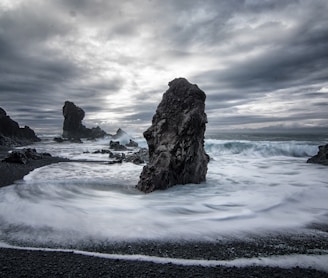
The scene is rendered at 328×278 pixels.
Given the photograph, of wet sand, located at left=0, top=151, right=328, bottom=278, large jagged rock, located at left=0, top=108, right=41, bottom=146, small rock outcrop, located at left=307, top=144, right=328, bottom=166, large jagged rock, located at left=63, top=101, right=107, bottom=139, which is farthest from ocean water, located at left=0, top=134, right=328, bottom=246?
large jagged rock, located at left=63, top=101, right=107, bottom=139

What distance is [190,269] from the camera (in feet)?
9.06

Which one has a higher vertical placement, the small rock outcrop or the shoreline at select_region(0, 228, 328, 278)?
the small rock outcrop

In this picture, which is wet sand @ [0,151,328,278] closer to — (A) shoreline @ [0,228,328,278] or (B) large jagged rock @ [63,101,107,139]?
(A) shoreline @ [0,228,328,278]

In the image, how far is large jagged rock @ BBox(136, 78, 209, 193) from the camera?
7.59m

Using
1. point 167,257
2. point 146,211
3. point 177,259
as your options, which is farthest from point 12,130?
point 177,259

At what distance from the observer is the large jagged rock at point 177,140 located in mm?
7590

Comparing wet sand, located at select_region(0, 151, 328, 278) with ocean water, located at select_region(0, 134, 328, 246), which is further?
ocean water, located at select_region(0, 134, 328, 246)

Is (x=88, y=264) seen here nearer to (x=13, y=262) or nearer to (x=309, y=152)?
(x=13, y=262)

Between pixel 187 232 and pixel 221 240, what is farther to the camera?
pixel 187 232

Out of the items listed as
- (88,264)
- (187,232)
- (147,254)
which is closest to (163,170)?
(187,232)

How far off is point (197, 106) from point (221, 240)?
5710mm

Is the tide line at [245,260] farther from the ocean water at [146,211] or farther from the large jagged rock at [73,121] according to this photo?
the large jagged rock at [73,121]

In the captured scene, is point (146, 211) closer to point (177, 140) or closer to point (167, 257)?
point (167, 257)

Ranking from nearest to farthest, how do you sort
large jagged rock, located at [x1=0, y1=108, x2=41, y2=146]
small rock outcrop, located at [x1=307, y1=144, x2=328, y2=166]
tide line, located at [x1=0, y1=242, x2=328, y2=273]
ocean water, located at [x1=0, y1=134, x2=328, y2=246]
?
tide line, located at [x1=0, y1=242, x2=328, y2=273]
ocean water, located at [x1=0, y1=134, x2=328, y2=246]
small rock outcrop, located at [x1=307, y1=144, x2=328, y2=166]
large jagged rock, located at [x1=0, y1=108, x2=41, y2=146]
